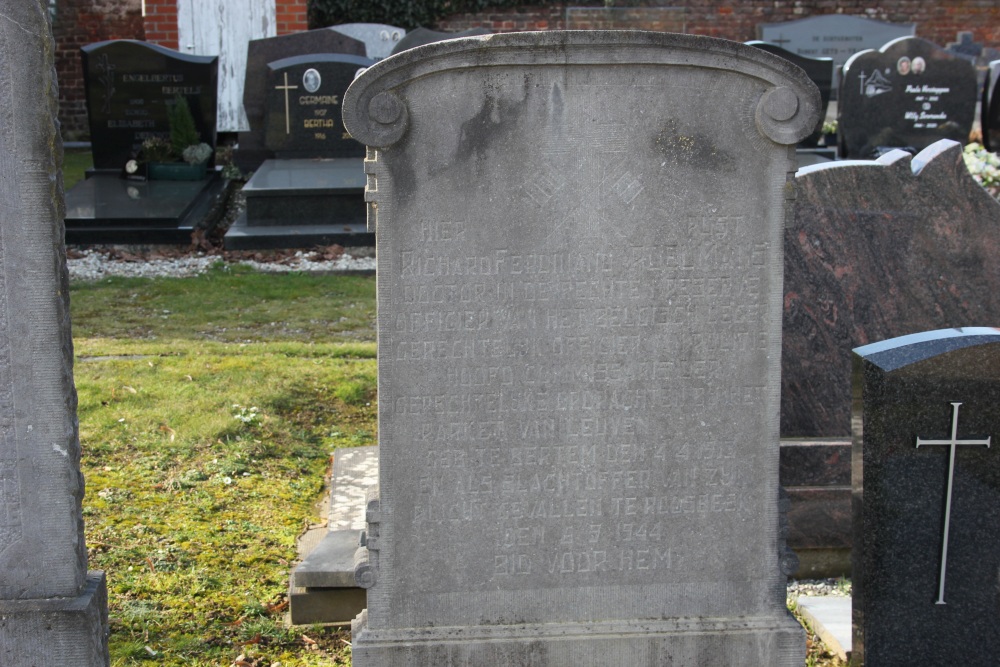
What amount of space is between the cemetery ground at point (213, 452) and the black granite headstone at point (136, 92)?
4313mm

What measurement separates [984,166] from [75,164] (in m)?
11.9

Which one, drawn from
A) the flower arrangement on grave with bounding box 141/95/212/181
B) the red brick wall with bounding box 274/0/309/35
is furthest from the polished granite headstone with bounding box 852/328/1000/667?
the red brick wall with bounding box 274/0/309/35

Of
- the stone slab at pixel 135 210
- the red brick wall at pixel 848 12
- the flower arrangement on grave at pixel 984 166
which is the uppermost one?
the red brick wall at pixel 848 12

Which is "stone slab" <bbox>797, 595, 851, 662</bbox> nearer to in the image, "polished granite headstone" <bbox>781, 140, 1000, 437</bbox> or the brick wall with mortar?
"polished granite headstone" <bbox>781, 140, 1000, 437</bbox>

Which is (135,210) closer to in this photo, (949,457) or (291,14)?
(291,14)

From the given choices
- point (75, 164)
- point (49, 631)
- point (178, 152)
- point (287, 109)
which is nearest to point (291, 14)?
point (75, 164)

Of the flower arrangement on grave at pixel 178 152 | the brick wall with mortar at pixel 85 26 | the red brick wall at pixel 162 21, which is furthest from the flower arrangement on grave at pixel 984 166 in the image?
the brick wall with mortar at pixel 85 26

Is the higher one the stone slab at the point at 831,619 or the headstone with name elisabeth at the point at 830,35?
the headstone with name elisabeth at the point at 830,35

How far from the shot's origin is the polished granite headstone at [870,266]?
5258 millimetres

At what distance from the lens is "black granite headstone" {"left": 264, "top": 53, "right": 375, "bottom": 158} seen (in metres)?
12.1

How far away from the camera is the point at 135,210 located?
36.7ft

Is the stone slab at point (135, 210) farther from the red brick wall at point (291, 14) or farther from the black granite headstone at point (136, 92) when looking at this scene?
the red brick wall at point (291, 14)

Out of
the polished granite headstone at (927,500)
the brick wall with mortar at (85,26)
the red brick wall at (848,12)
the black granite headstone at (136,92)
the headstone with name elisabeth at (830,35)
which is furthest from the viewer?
the red brick wall at (848,12)

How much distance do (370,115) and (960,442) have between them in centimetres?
233
